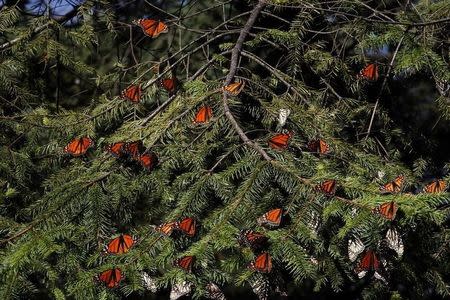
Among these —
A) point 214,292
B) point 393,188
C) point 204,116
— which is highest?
point 204,116

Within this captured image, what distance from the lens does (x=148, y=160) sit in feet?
6.59

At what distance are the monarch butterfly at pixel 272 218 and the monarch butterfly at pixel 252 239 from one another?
0.21 ft

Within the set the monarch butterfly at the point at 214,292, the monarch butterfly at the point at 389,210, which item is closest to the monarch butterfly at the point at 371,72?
the monarch butterfly at the point at 389,210

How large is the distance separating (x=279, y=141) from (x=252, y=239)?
0.38 meters

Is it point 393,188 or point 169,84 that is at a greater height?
point 169,84

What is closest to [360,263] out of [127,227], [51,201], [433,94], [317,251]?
[317,251]

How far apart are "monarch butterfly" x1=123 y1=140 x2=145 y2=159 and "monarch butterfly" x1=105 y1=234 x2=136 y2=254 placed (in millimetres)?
278

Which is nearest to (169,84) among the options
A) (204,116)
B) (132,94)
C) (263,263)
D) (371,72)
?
(132,94)

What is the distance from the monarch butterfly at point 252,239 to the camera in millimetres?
1719

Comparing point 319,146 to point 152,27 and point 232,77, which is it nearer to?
point 232,77

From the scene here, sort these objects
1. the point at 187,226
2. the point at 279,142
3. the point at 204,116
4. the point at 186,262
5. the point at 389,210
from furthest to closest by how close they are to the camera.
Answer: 1. the point at 204,116
2. the point at 279,142
3. the point at 187,226
4. the point at 186,262
5. the point at 389,210

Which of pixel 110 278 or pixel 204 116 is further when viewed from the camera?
pixel 204 116

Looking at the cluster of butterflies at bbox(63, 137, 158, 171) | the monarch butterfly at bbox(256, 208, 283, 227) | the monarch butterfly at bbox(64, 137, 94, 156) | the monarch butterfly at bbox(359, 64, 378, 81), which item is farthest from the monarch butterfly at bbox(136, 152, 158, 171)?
the monarch butterfly at bbox(359, 64, 378, 81)

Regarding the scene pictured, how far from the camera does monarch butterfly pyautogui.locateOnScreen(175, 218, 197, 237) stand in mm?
1849
